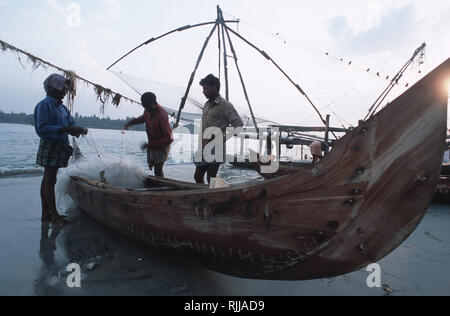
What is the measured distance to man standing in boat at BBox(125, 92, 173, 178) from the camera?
3.60 meters

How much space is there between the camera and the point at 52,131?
267 cm

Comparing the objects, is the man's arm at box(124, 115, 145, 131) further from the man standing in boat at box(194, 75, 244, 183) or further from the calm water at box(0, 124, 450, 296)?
the calm water at box(0, 124, 450, 296)

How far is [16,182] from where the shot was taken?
6.42m

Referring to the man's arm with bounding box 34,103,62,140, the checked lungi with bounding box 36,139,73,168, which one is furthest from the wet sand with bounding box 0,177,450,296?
the man's arm with bounding box 34,103,62,140

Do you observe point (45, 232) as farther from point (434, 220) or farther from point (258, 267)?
point (434, 220)

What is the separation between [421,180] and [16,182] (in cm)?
815

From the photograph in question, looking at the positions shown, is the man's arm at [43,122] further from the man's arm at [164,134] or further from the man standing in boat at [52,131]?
the man's arm at [164,134]

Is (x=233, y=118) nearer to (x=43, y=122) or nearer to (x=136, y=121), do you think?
(x=136, y=121)

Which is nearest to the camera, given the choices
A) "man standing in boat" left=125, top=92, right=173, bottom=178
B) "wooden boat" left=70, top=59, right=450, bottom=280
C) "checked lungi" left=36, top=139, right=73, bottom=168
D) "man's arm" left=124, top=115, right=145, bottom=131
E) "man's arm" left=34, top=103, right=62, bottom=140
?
"wooden boat" left=70, top=59, right=450, bottom=280

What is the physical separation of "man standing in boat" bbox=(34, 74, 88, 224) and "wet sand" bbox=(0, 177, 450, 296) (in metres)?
0.57

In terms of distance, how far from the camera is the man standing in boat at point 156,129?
142 inches

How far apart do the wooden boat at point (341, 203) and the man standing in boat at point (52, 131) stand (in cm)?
204

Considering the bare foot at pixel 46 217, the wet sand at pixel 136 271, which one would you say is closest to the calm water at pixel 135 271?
the wet sand at pixel 136 271
